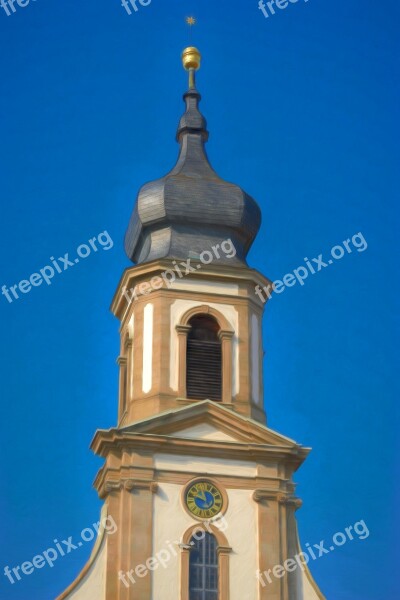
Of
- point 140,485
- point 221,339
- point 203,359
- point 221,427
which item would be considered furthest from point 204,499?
point 221,339

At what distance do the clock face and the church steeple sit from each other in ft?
21.2

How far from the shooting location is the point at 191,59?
47.1m

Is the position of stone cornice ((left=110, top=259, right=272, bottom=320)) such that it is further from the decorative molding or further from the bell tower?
the decorative molding

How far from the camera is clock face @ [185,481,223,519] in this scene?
124 feet

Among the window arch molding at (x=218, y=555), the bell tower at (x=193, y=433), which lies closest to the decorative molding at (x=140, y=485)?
the bell tower at (x=193, y=433)

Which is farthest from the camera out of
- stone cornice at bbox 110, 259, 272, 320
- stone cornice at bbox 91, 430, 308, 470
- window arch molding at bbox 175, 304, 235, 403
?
stone cornice at bbox 110, 259, 272, 320

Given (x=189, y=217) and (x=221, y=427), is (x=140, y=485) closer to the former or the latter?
(x=221, y=427)

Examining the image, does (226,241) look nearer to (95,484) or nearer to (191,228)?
(191,228)

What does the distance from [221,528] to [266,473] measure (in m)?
1.82

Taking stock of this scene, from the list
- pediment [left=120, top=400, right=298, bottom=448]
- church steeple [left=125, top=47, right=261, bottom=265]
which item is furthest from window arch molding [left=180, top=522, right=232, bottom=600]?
church steeple [left=125, top=47, right=261, bottom=265]

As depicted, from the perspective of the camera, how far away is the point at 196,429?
127 feet

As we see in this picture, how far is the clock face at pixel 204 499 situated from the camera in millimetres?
37875

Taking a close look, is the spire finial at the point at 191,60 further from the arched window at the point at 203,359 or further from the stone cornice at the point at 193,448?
the stone cornice at the point at 193,448

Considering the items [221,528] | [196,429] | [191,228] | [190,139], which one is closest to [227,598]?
[221,528]
